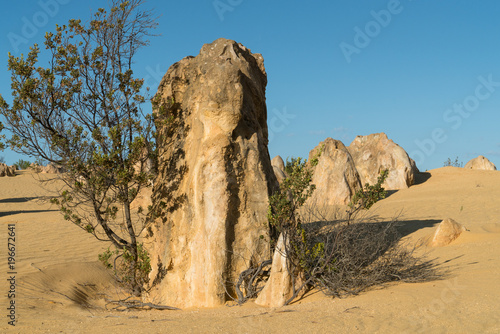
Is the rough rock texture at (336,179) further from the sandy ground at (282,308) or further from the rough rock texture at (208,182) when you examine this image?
the rough rock texture at (208,182)

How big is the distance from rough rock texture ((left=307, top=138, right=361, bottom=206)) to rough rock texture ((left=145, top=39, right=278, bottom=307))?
9.75m

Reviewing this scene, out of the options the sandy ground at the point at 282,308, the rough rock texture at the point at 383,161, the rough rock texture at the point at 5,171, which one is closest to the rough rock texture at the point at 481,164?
the rough rock texture at the point at 383,161

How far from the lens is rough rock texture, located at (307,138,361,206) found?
15898 millimetres

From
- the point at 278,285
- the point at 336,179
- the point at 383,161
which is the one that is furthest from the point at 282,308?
the point at 383,161

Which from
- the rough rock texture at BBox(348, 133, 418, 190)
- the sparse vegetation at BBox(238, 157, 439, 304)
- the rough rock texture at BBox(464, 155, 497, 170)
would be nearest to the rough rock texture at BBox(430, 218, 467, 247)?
the sparse vegetation at BBox(238, 157, 439, 304)

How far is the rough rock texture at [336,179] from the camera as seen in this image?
52.2ft

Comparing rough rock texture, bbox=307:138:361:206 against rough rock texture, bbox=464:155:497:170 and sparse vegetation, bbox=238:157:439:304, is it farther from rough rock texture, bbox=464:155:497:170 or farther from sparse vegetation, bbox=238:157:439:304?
rough rock texture, bbox=464:155:497:170

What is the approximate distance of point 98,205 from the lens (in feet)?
22.0

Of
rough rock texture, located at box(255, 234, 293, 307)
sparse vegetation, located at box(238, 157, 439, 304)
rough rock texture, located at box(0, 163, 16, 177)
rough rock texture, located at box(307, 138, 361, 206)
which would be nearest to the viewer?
rough rock texture, located at box(255, 234, 293, 307)

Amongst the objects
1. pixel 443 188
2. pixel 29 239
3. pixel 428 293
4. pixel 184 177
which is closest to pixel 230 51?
pixel 184 177

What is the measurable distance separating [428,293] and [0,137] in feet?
19.6

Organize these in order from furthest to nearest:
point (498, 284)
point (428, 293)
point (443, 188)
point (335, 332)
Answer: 1. point (443, 188)
2. point (498, 284)
3. point (428, 293)
4. point (335, 332)

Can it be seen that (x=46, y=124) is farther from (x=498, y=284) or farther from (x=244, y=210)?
(x=498, y=284)

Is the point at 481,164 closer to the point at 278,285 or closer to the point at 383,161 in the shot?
the point at 383,161
